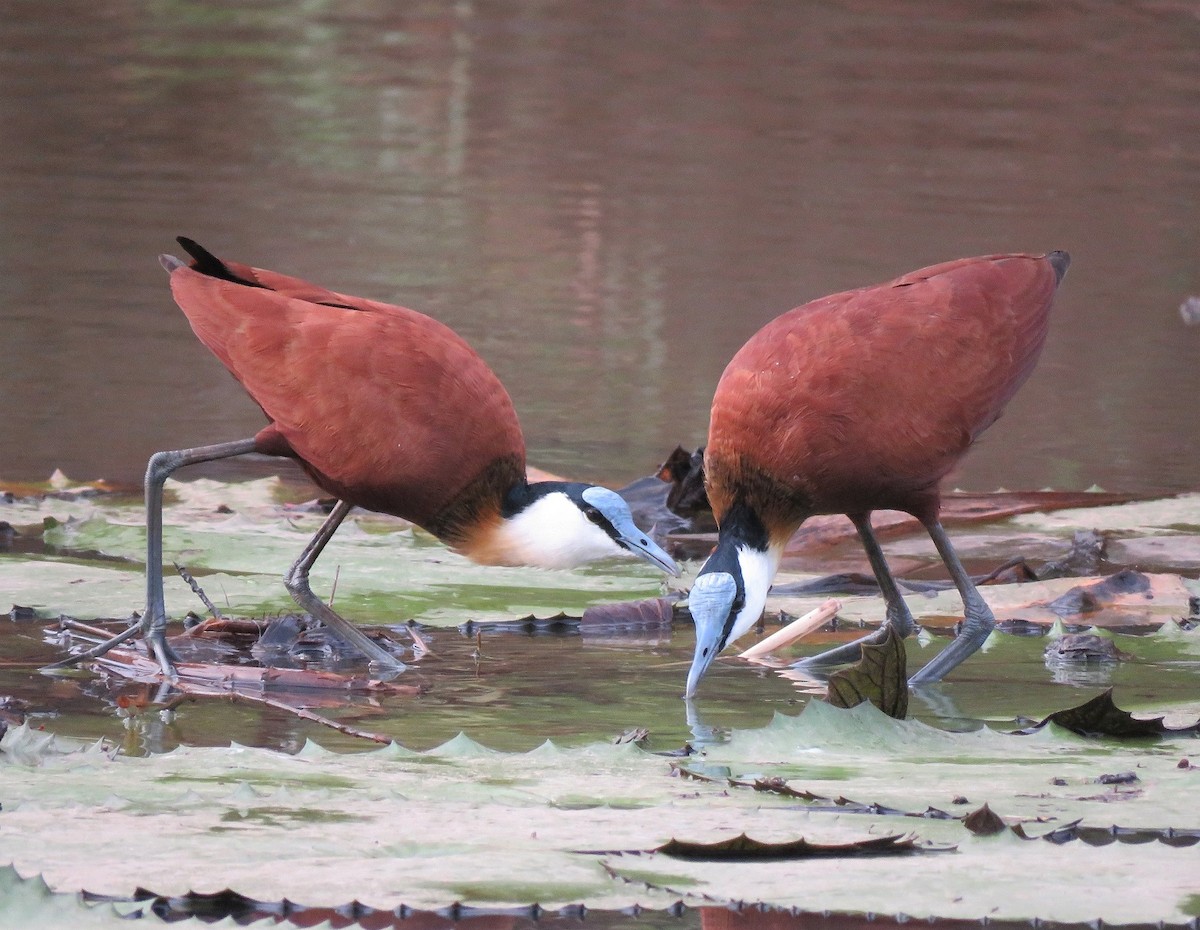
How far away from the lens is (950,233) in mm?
11977

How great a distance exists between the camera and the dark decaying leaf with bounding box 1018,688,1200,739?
12.1 ft

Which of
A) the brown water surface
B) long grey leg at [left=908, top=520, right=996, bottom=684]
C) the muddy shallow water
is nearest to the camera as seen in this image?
the muddy shallow water

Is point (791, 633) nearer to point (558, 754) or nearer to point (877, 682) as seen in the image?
point (877, 682)

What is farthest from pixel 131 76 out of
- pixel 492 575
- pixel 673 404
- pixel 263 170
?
Result: pixel 492 575

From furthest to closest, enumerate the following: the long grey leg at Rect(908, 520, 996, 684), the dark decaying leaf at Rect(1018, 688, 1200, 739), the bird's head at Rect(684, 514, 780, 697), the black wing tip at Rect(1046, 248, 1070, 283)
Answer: the black wing tip at Rect(1046, 248, 1070, 283), the long grey leg at Rect(908, 520, 996, 684), the bird's head at Rect(684, 514, 780, 697), the dark decaying leaf at Rect(1018, 688, 1200, 739)

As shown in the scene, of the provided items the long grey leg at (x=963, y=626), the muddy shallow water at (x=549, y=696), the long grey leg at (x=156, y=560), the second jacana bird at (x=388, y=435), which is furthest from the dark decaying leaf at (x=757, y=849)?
the second jacana bird at (x=388, y=435)

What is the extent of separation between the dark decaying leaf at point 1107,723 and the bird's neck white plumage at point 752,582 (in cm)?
92

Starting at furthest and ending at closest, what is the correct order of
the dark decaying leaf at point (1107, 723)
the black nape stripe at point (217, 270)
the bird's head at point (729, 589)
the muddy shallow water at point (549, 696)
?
the black nape stripe at point (217, 270) < the bird's head at point (729, 589) < the muddy shallow water at point (549, 696) < the dark decaying leaf at point (1107, 723)

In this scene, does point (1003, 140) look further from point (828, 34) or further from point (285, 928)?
point (285, 928)

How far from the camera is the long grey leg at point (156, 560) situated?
4.57 metres

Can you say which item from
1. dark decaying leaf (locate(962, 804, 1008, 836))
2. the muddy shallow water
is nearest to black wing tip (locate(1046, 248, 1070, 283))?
the muddy shallow water

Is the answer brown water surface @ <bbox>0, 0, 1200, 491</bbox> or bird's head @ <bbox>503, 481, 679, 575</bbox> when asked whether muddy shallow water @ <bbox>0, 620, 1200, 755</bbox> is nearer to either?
bird's head @ <bbox>503, 481, 679, 575</bbox>

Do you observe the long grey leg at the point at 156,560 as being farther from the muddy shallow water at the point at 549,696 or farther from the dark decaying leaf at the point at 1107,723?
the dark decaying leaf at the point at 1107,723

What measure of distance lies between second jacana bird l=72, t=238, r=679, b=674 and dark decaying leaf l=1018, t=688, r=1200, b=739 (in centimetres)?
161
